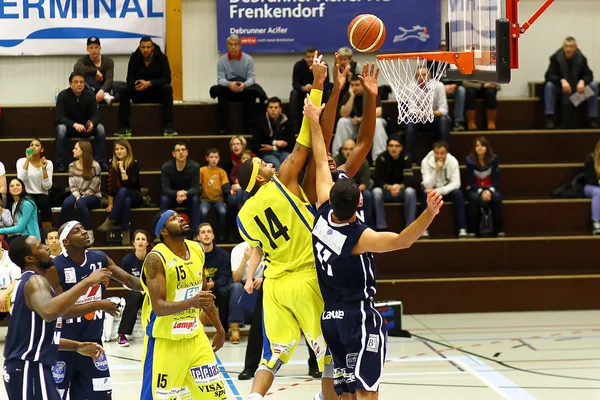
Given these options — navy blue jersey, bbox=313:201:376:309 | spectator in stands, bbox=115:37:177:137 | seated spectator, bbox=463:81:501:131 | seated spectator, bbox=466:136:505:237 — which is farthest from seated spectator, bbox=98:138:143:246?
navy blue jersey, bbox=313:201:376:309

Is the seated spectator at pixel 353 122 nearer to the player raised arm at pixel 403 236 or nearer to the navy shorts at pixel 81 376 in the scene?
the navy shorts at pixel 81 376

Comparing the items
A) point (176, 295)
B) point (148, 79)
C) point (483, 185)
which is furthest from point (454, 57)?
point (148, 79)

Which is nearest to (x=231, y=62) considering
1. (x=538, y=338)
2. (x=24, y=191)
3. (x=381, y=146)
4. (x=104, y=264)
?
(x=381, y=146)

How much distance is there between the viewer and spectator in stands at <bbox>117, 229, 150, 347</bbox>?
1198 cm

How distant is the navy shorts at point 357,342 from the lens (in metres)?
6.39

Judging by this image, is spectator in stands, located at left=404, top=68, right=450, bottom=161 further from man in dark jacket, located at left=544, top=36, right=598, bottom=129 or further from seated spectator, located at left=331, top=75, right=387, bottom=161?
man in dark jacket, located at left=544, top=36, right=598, bottom=129

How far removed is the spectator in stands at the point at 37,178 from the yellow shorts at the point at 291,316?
772 centimetres

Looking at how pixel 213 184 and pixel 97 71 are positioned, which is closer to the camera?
pixel 213 184

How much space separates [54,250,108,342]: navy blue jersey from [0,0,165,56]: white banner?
9.96 m

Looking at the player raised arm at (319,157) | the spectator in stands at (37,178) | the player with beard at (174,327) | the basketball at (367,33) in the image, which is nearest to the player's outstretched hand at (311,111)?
the player raised arm at (319,157)

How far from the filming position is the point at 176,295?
6.98 m

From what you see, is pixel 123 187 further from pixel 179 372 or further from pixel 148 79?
pixel 179 372

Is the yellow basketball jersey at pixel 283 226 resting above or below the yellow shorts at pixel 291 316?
above

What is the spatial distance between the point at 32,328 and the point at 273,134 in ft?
30.3
